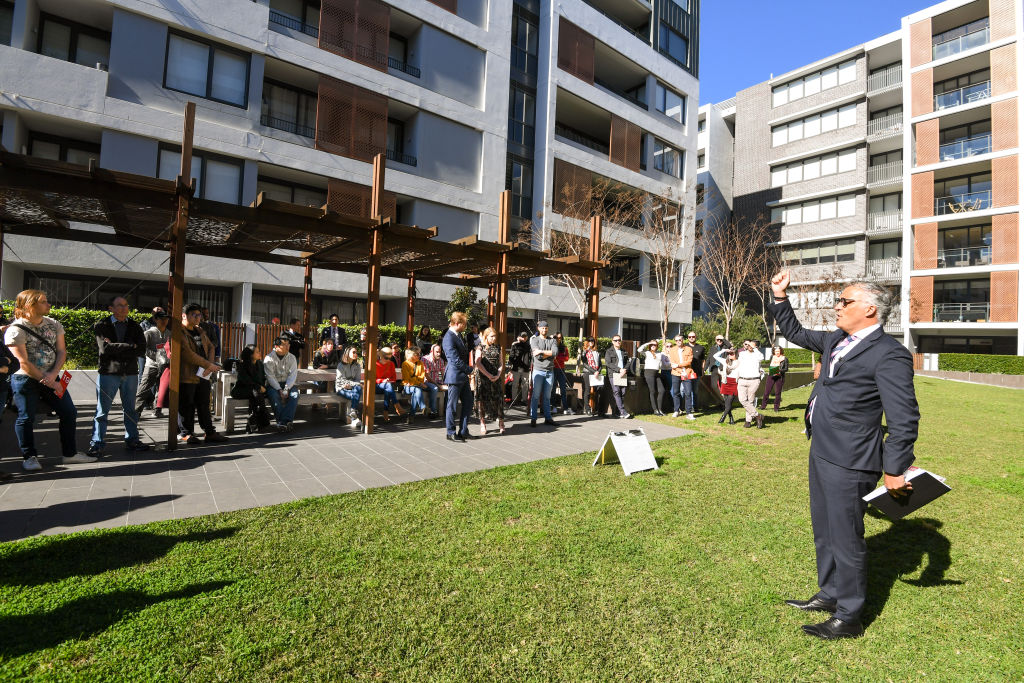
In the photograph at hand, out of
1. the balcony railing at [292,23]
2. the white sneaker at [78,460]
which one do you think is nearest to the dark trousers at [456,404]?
the white sneaker at [78,460]

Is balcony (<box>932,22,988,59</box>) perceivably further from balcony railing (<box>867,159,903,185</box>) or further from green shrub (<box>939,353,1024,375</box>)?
green shrub (<box>939,353,1024,375</box>)

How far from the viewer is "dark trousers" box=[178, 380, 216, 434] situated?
6992mm

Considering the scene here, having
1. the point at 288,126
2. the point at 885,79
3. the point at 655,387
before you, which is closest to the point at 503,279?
the point at 655,387

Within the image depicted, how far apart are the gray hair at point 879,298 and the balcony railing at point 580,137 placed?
1068 inches

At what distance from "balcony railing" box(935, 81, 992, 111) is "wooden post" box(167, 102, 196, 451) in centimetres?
4123

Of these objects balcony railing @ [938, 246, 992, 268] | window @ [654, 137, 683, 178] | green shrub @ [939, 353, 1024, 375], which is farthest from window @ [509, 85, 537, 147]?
green shrub @ [939, 353, 1024, 375]

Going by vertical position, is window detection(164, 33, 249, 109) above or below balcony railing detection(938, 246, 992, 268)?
above

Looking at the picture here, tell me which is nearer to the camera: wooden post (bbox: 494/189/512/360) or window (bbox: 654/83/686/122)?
wooden post (bbox: 494/189/512/360)

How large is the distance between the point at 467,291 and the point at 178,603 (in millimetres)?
16422

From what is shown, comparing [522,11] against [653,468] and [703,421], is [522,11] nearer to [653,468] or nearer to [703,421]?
[703,421]

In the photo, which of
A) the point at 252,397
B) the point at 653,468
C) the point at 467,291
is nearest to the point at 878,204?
the point at 467,291

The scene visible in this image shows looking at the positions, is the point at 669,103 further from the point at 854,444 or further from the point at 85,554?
the point at 85,554

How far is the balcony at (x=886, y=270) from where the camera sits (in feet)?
108

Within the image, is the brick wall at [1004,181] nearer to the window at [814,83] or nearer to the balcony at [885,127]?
the balcony at [885,127]
